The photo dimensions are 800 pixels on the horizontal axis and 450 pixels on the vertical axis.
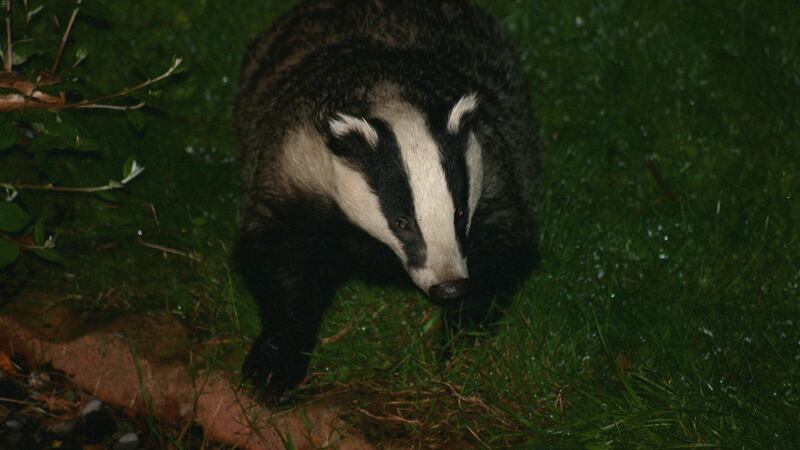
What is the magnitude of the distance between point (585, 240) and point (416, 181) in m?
1.45

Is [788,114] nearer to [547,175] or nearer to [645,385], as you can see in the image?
[547,175]

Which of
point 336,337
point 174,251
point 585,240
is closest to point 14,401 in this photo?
point 174,251

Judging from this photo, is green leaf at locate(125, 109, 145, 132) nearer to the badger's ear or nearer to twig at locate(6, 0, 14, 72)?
twig at locate(6, 0, 14, 72)

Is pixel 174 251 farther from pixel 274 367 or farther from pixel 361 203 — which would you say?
pixel 361 203

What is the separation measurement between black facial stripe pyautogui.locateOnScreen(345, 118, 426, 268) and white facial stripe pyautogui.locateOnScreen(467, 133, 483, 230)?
0.89ft

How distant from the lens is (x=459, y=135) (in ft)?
12.1

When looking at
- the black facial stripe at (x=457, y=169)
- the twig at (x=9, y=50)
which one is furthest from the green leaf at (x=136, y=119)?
the black facial stripe at (x=457, y=169)

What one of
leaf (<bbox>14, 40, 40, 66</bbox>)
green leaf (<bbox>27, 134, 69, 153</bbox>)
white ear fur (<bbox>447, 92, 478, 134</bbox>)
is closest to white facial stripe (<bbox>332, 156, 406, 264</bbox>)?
white ear fur (<bbox>447, 92, 478, 134</bbox>)

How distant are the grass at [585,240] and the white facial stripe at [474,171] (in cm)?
62

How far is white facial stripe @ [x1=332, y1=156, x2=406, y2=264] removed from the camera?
11.9 ft

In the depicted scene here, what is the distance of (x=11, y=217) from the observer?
11.5 feet

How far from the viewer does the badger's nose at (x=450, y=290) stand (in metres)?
3.53

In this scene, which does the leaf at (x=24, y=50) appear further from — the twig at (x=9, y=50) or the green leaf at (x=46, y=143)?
the green leaf at (x=46, y=143)

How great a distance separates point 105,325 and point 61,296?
30 centimetres
